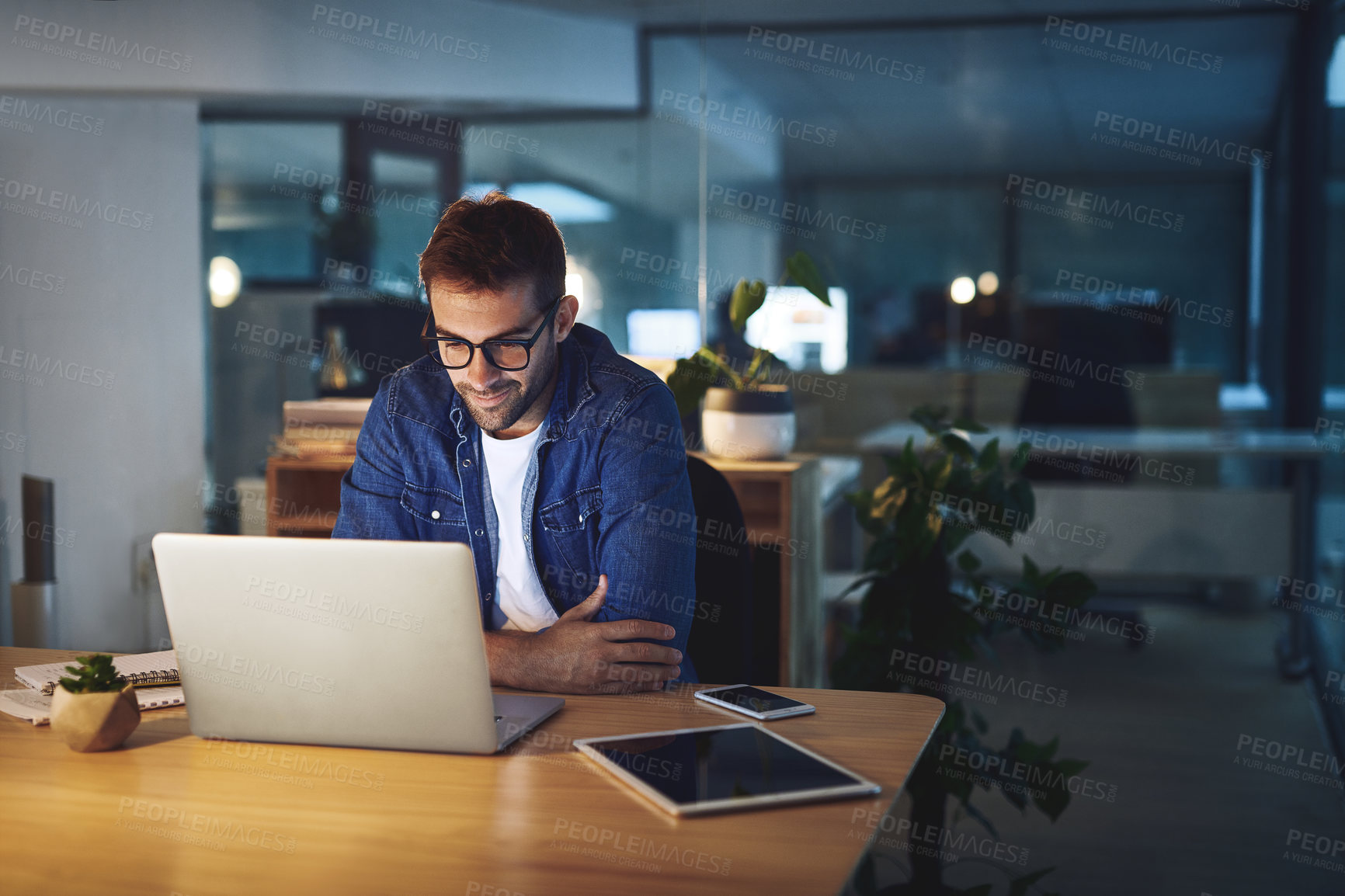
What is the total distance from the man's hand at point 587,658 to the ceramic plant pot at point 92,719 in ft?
1.39

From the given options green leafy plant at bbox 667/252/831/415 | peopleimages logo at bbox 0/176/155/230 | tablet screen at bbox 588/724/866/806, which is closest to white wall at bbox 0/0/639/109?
peopleimages logo at bbox 0/176/155/230

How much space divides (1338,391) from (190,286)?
4420mm

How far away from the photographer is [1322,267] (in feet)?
16.2

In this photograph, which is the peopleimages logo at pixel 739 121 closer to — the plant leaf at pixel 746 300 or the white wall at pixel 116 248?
the white wall at pixel 116 248

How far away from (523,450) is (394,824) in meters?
0.85

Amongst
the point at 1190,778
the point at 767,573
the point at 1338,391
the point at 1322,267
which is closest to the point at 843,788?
the point at 767,573

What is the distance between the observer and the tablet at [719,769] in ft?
3.58

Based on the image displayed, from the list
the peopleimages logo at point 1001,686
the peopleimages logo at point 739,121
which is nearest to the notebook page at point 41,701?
the peopleimages logo at point 1001,686

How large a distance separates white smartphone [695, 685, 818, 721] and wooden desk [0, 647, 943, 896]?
0.14 feet

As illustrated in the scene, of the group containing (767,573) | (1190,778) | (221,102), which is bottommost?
(1190,778)

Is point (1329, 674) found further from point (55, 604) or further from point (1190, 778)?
point (55, 604)

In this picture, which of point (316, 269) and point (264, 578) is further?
point (316, 269)

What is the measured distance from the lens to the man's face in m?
1.69

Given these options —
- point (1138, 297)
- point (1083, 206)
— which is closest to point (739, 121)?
point (1083, 206)
